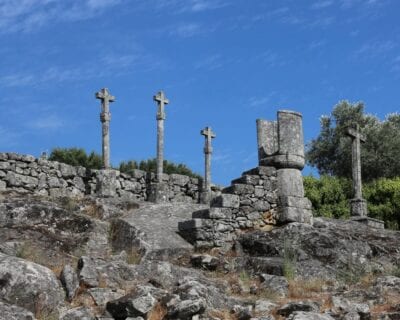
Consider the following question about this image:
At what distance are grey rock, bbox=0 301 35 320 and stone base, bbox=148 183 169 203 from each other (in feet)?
48.5

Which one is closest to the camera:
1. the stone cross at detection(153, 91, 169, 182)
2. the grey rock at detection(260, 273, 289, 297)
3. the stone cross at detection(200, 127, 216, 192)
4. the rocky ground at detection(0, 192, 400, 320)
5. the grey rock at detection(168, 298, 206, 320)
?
the grey rock at detection(168, 298, 206, 320)

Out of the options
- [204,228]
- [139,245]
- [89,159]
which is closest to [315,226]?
[204,228]

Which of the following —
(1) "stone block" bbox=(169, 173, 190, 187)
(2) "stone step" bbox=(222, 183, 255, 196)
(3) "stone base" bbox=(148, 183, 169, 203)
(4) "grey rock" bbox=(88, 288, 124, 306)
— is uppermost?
(1) "stone block" bbox=(169, 173, 190, 187)

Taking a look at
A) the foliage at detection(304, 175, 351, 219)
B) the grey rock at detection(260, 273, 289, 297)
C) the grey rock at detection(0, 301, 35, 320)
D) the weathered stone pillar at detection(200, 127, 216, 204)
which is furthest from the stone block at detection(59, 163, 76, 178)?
the grey rock at detection(0, 301, 35, 320)

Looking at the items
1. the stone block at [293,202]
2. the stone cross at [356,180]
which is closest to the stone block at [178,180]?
the stone cross at [356,180]

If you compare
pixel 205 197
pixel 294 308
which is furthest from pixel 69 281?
pixel 205 197

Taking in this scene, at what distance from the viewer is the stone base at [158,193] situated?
77.4ft

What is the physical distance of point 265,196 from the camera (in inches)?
641

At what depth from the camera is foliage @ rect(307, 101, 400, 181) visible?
34.4 meters

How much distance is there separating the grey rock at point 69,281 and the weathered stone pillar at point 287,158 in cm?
721

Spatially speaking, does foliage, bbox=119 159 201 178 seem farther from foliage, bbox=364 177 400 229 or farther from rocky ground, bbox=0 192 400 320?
rocky ground, bbox=0 192 400 320

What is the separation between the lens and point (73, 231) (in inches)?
579

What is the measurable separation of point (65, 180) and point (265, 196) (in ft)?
23.6

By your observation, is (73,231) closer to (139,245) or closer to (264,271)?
(139,245)
